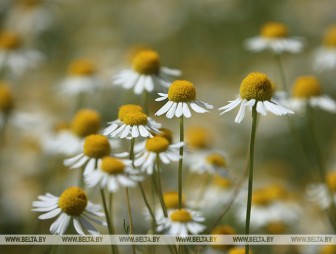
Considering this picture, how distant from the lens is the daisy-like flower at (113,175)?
6.79 feet

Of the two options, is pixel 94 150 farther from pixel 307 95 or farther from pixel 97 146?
pixel 307 95

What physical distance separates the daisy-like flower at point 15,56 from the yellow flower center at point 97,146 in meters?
2.86

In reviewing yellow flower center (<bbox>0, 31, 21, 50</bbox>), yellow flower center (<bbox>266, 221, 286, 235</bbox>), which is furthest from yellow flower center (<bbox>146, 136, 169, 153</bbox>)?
yellow flower center (<bbox>0, 31, 21, 50</bbox>)

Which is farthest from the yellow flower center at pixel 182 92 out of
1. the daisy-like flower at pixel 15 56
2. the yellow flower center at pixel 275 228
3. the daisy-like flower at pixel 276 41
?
the daisy-like flower at pixel 15 56

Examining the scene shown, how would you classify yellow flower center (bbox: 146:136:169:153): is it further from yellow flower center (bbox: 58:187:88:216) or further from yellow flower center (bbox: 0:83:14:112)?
yellow flower center (bbox: 0:83:14:112)

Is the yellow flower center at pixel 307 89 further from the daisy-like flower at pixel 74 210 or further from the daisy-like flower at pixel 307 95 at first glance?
the daisy-like flower at pixel 74 210

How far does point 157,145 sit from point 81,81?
2.60 m

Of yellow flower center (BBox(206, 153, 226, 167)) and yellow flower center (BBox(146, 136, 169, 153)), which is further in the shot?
yellow flower center (BBox(206, 153, 226, 167))

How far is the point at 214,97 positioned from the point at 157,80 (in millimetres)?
4434

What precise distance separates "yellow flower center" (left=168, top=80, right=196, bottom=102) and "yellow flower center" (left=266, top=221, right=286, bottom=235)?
1.47 m

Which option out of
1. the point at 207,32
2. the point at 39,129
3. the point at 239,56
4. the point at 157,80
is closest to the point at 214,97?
the point at 239,56

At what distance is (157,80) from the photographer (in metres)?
2.93

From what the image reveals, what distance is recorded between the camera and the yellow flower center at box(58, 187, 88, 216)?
2.13m

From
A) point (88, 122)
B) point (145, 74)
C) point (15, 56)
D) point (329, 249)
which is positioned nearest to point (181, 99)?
point (145, 74)
